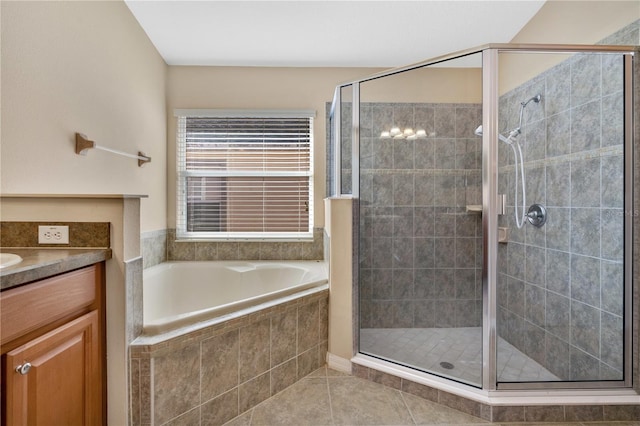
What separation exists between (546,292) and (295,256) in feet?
6.13

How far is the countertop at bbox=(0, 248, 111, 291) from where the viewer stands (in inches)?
32.5

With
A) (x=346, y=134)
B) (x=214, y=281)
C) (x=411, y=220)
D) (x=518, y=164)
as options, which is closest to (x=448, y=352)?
(x=411, y=220)

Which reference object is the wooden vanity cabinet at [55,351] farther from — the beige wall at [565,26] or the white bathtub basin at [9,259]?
the beige wall at [565,26]

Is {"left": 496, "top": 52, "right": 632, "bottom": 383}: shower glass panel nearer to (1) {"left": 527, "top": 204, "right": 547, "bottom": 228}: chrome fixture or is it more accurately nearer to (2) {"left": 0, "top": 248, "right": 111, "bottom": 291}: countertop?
(1) {"left": 527, "top": 204, "right": 547, "bottom": 228}: chrome fixture

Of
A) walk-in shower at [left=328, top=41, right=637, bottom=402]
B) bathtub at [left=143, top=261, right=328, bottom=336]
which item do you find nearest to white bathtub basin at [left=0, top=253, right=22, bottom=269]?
bathtub at [left=143, top=261, right=328, bottom=336]

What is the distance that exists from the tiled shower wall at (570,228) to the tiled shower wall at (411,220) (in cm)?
32

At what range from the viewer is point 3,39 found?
48.2 inches

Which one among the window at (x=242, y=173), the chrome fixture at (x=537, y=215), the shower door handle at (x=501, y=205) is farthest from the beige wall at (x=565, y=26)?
the window at (x=242, y=173)

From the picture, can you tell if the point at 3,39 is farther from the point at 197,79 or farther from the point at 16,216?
the point at 197,79

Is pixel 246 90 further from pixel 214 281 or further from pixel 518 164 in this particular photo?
pixel 518 164

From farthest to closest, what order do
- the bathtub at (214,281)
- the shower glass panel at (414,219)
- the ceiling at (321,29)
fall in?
the bathtub at (214,281), the ceiling at (321,29), the shower glass panel at (414,219)

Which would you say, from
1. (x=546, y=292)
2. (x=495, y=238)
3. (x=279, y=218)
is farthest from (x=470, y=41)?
(x=279, y=218)

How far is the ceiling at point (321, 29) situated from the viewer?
2.00 meters

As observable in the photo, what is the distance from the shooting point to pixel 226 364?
1.42 metres
